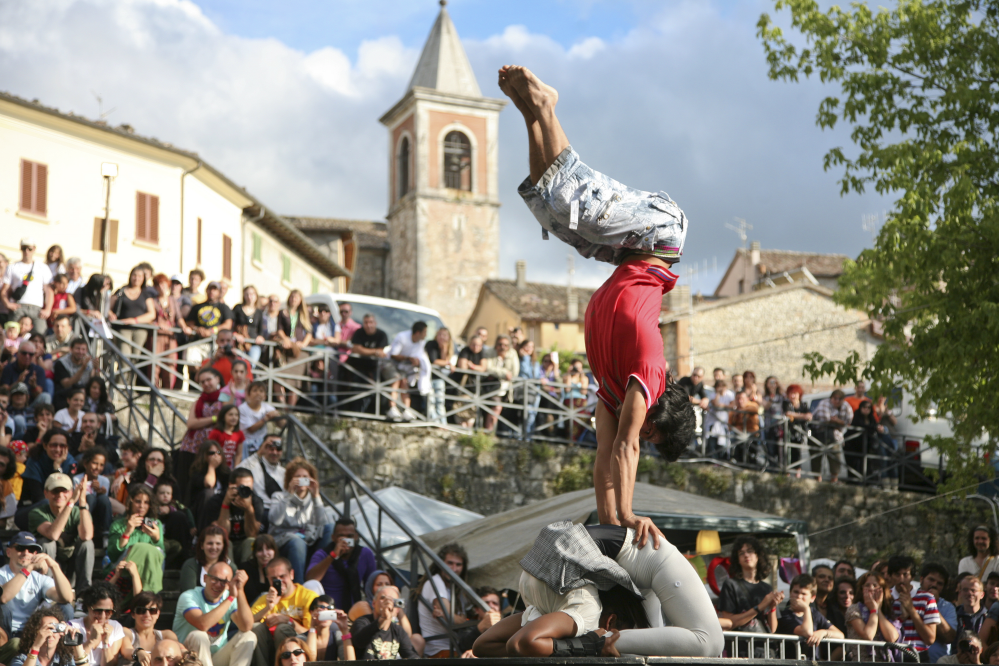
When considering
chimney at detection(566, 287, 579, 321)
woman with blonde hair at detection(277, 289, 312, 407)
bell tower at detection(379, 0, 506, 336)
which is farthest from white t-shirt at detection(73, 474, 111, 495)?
bell tower at detection(379, 0, 506, 336)

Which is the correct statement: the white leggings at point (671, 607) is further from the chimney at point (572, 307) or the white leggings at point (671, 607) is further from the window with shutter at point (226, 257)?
the chimney at point (572, 307)

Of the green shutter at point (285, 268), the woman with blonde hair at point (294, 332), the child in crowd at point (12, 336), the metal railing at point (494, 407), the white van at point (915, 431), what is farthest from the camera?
the green shutter at point (285, 268)

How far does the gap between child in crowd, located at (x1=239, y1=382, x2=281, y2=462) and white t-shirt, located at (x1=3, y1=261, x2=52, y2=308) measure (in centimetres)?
314

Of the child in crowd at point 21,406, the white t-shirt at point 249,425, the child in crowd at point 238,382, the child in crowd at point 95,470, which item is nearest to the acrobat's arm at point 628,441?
the child in crowd at point 95,470

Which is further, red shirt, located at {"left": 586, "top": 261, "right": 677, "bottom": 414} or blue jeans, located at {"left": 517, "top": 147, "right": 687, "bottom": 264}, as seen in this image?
red shirt, located at {"left": 586, "top": 261, "right": 677, "bottom": 414}

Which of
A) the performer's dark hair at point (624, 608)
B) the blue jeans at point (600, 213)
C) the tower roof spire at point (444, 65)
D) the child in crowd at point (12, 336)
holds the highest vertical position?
the tower roof spire at point (444, 65)

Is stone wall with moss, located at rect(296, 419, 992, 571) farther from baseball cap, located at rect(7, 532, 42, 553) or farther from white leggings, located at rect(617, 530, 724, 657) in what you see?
white leggings, located at rect(617, 530, 724, 657)

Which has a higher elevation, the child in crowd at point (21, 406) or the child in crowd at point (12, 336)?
the child in crowd at point (12, 336)

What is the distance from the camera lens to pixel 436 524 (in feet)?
40.2

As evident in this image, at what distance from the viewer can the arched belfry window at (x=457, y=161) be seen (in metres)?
51.2

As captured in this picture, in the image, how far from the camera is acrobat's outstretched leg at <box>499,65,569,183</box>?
4.08 meters

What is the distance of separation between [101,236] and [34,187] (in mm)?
1769

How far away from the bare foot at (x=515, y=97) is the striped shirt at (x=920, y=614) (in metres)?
5.98

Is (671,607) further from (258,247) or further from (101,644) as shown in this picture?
(258,247)
